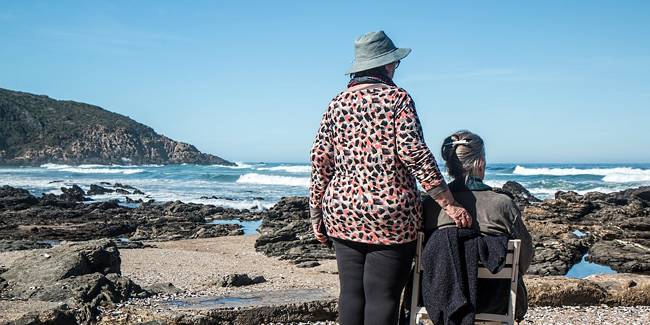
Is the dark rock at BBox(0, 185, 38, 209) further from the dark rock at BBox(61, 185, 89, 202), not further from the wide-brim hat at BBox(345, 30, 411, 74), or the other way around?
the wide-brim hat at BBox(345, 30, 411, 74)

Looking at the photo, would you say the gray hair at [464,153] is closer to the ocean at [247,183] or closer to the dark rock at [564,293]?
the dark rock at [564,293]

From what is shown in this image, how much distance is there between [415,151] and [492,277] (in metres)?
0.76

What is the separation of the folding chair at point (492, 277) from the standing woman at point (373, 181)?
67mm

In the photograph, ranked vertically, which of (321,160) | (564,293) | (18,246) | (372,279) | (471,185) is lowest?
(18,246)

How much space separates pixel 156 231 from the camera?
543 inches

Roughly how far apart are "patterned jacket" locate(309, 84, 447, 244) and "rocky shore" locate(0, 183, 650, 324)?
197 cm

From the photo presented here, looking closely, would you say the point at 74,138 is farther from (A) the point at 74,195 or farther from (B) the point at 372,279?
(B) the point at 372,279

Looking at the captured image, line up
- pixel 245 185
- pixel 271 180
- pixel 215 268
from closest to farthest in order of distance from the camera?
pixel 215 268 < pixel 245 185 < pixel 271 180

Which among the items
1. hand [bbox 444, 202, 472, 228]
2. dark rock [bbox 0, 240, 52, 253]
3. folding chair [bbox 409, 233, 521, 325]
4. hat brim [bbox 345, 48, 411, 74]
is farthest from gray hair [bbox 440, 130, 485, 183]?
dark rock [bbox 0, 240, 52, 253]

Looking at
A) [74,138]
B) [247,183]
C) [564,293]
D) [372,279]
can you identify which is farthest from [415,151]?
[74,138]

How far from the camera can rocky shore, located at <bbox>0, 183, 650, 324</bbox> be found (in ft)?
14.0

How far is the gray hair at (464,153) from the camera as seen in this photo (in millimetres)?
2771

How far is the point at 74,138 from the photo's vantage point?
2948 inches

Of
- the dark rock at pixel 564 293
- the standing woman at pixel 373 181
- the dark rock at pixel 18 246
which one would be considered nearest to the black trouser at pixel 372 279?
the standing woman at pixel 373 181
